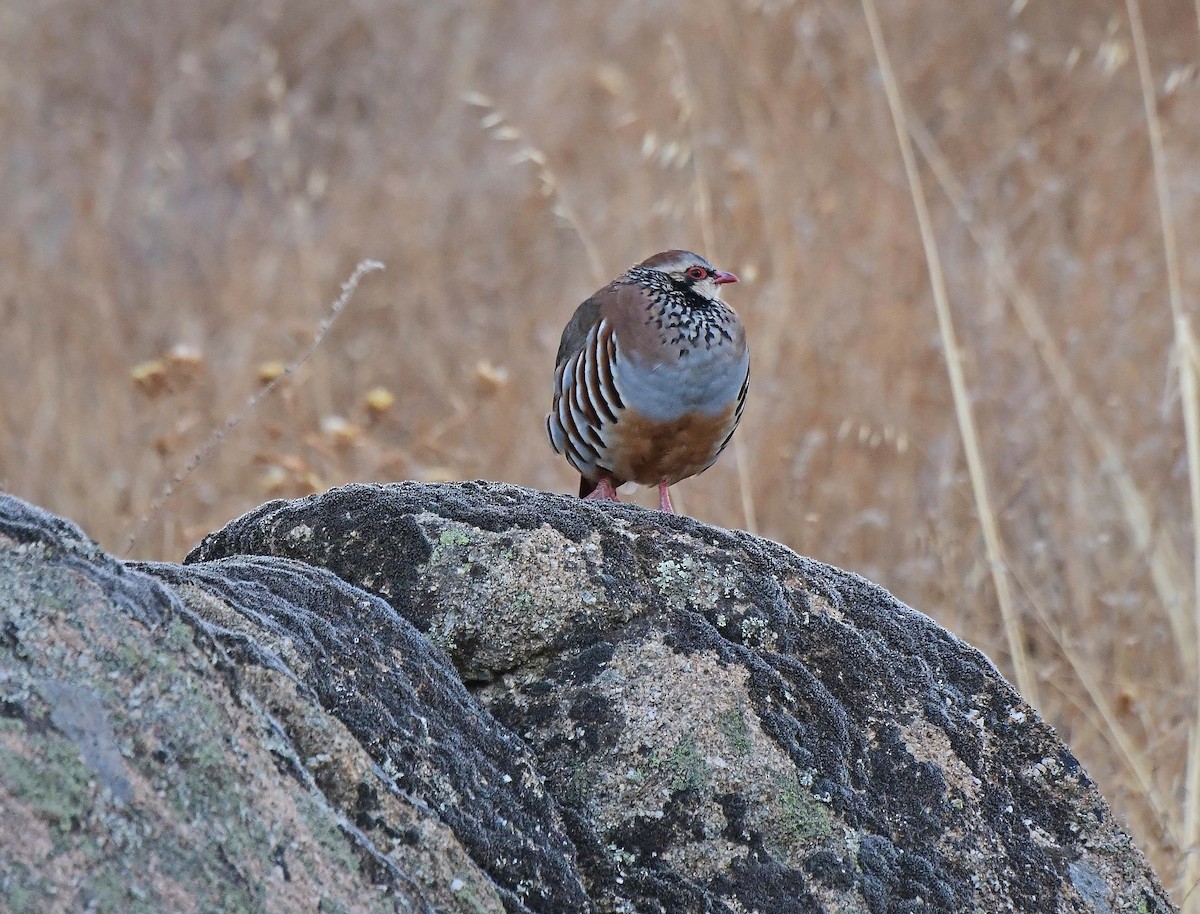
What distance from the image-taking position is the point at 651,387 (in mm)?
3143

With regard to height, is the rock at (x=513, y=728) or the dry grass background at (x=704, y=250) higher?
the dry grass background at (x=704, y=250)

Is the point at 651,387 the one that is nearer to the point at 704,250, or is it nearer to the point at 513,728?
the point at 704,250

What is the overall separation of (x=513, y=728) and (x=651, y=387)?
4.68 ft

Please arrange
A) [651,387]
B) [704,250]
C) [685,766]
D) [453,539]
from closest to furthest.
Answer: [685,766] → [453,539] → [651,387] → [704,250]

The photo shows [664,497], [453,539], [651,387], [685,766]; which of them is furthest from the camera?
[664,497]

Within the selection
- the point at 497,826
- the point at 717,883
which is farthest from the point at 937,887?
the point at 497,826

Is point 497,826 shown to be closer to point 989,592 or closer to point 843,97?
point 989,592

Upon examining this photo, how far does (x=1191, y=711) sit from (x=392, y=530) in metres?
1.95

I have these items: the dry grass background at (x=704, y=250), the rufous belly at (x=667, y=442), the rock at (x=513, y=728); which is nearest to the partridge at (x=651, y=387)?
the rufous belly at (x=667, y=442)

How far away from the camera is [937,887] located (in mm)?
1763

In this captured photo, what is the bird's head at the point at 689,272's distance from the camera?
3.41m

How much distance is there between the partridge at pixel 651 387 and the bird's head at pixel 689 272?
4 cm

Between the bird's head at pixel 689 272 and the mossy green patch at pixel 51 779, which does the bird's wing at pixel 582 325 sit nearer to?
the bird's head at pixel 689 272

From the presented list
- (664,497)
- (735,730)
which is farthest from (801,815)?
(664,497)
